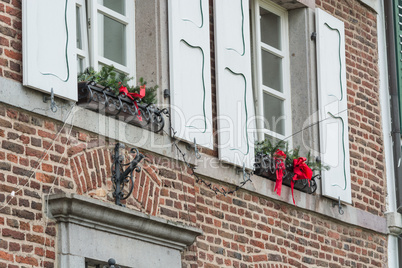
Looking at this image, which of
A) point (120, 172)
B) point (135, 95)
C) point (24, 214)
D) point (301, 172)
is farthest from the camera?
point (301, 172)

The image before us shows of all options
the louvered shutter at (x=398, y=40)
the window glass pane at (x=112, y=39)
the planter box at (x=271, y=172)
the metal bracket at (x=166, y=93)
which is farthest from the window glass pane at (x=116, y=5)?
the louvered shutter at (x=398, y=40)

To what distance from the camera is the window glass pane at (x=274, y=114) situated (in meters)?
10.1

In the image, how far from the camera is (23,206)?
7.04m

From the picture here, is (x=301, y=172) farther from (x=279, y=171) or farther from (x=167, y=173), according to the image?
(x=167, y=173)

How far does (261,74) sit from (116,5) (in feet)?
6.04

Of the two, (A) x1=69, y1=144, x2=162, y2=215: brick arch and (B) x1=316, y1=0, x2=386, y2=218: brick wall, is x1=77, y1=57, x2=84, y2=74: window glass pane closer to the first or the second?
(A) x1=69, y1=144, x2=162, y2=215: brick arch

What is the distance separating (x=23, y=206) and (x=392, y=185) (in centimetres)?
498

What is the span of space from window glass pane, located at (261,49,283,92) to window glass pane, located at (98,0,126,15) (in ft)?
6.41

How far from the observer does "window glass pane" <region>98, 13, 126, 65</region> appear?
854 centimetres

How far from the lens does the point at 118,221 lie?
24.9 ft

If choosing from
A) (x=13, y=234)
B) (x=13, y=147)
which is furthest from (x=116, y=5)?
(x=13, y=234)

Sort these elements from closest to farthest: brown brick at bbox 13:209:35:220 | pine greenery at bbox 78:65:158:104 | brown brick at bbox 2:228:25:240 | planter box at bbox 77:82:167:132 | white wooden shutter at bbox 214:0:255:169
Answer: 1. brown brick at bbox 2:228:25:240
2. brown brick at bbox 13:209:35:220
3. planter box at bbox 77:82:167:132
4. pine greenery at bbox 78:65:158:104
5. white wooden shutter at bbox 214:0:255:169

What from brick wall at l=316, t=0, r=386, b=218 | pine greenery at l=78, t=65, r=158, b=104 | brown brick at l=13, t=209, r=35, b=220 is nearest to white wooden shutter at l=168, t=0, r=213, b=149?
pine greenery at l=78, t=65, r=158, b=104

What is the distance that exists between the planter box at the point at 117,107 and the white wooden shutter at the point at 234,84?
2.40ft
